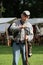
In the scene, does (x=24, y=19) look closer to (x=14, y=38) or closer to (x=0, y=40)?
(x=14, y=38)

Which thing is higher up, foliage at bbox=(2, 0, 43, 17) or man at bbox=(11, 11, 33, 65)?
foliage at bbox=(2, 0, 43, 17)

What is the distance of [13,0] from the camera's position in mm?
47062

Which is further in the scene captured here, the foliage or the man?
the foliage

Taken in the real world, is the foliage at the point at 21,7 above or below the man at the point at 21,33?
above

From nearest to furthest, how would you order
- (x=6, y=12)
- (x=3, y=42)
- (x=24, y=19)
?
(x=24, y=19), (x=3, y=42), (x=6, y=12)

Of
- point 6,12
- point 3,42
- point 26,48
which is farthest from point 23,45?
point 6,12

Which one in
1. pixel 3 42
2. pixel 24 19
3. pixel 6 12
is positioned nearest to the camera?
pixel 24 19

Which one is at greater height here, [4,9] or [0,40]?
[4,9]

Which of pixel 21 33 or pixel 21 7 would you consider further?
pixel 21 7

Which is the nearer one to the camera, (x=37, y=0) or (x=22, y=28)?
(x=22, y=28)

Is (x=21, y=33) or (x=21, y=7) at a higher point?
(x=21, y=7)

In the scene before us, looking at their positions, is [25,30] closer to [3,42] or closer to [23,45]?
Result: [23,45]

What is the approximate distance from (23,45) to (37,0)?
3670 centimetres

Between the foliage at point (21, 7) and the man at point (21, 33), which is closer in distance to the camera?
the man at point (21, 33)
